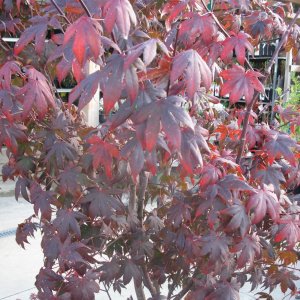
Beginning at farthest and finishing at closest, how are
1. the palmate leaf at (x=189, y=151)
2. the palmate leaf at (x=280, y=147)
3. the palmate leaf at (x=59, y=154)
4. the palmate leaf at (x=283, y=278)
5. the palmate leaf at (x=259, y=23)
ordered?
the palmate leaf at (x=259, y=23), the palmate leaf at (x=283, y=278), the palmate leaf at (x=59, y=154), the palmate leaf at (x=280, y=147), the palmate leaf at (x=189, y=151)

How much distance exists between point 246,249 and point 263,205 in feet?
0.50

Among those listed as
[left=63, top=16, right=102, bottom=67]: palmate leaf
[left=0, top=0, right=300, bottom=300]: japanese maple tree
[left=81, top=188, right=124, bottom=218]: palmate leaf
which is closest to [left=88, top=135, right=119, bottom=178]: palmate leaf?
[left=0, top=0, right=300, bottom=300]: japanese maple tree

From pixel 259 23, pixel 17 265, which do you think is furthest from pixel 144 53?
pixel 17 265

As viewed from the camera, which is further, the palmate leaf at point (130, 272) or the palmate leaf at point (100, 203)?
the palmate leaf at point (130, 272)

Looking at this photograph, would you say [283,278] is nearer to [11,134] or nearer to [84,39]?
[11,134]

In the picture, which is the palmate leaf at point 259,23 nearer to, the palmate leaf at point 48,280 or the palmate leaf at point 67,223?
the palmate leaf at point 67,223

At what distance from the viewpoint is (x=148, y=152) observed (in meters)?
1.16

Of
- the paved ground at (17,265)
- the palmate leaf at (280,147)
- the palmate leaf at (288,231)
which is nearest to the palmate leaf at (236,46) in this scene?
the palmate leaf at (280,147)

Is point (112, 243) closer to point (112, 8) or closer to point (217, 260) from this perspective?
point (217, 260)

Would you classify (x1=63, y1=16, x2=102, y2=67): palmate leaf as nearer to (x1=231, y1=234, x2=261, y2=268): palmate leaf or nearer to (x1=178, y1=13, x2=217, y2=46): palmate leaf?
(x1=178, y1=13, x2=217, y2=46): palmate leaf

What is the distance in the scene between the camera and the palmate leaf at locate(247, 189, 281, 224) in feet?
4.54

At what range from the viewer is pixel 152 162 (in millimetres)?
1190

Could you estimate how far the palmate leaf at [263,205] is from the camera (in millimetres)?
1384

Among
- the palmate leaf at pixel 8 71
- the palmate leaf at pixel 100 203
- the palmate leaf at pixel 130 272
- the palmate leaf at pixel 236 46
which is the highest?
the palmate leaf at pixel 236 46
